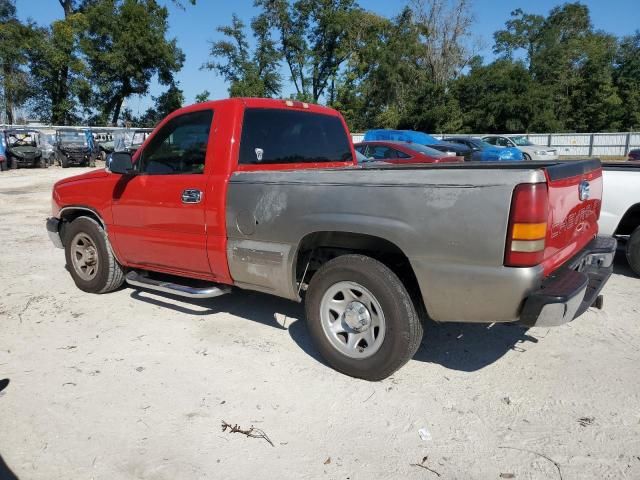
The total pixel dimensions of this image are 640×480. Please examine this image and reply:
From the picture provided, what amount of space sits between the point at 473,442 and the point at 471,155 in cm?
1665

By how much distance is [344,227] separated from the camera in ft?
10.7

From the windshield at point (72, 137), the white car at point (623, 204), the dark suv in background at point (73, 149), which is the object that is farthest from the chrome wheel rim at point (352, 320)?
the windshield at point (72, 137)

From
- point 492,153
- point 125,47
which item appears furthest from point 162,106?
point 492,153

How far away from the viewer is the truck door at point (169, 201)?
407 centimetres

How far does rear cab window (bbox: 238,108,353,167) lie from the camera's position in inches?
160

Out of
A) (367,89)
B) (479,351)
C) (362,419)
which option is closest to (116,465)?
(362,419)

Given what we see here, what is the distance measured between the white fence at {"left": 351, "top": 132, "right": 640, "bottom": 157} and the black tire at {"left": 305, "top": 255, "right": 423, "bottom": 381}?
29.5m

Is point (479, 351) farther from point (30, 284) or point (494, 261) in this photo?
point (30, 284)

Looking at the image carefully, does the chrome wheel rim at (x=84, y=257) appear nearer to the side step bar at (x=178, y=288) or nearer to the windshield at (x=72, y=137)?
the side step bar at (x=178, y=288)

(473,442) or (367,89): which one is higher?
(367,89)

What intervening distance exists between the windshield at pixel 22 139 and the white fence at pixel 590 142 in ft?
58.4

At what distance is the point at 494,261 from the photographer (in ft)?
9.15

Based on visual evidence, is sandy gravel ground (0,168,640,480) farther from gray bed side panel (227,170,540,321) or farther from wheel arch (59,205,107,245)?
wheel arch (59,205,107,245)

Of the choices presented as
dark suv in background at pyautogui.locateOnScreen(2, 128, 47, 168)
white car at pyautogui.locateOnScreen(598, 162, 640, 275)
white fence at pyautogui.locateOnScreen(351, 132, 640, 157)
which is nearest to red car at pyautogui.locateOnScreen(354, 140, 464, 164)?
white car at pyautogui.locateOnScreen(598, 162, 640, 275)
